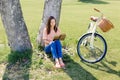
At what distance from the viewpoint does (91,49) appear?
8.12 m

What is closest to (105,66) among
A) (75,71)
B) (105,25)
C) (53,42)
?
(75,71)

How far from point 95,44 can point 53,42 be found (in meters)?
1.21

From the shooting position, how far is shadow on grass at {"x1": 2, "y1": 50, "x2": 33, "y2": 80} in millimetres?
6846

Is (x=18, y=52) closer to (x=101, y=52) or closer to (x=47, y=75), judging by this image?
(x=47, y=75)

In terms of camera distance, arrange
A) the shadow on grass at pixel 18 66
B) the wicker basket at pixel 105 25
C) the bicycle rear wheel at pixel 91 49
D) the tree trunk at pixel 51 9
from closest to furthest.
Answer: the shadow on grass at pixel 18 66 → the wicker basket at pixel 105 25 → the bicycle rear wheel at pixel 91 49 → the tree trunk at pixel 51 9

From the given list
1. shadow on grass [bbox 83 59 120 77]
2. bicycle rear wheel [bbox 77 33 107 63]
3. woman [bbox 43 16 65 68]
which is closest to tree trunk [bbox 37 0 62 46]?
woman [bbox 43 16 65 68]

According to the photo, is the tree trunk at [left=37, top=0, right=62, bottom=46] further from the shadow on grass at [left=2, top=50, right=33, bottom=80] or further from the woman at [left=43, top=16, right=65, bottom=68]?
the shadow on grass at [left=2, top=50, right=33, bottom=80]

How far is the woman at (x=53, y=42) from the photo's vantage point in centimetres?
739

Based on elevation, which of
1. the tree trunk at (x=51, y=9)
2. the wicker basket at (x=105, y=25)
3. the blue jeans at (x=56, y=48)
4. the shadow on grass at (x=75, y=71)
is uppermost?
the tree trunk at (x=51, y=9)

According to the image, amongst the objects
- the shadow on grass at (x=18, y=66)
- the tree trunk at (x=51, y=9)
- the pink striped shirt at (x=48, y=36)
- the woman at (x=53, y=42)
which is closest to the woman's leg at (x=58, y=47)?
the woman at (x=53, y=42)

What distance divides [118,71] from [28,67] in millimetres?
2213

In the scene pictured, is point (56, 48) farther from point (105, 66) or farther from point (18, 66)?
point (105, 66)

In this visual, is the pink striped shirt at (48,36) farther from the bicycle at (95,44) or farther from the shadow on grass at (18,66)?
the bicycle at (95,44)

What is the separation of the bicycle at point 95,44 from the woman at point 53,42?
619 mm
